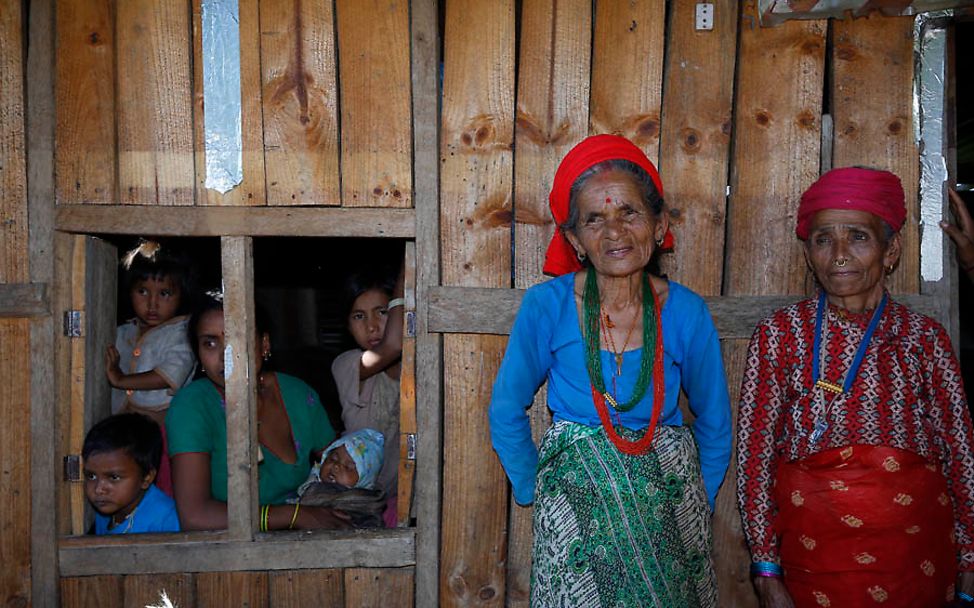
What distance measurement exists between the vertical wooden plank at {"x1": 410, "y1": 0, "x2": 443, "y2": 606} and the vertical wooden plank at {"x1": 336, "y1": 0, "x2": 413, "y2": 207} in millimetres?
47

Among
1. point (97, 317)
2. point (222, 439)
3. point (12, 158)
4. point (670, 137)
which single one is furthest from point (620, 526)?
point (12, 158)

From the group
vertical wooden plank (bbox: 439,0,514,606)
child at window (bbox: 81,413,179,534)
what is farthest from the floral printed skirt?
child at window (bbox: 81,413,179,534)

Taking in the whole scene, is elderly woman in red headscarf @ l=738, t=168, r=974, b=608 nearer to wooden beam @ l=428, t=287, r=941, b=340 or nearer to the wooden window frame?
wooden beam @ l=428, t=287, r=941, b=340

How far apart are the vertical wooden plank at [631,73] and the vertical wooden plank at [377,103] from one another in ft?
2.35

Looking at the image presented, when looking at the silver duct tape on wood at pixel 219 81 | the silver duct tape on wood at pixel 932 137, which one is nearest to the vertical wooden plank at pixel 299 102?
the silver duct tape on wood at pixel 219 81

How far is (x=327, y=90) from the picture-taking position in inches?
112

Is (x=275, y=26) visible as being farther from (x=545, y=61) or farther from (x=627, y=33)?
(x=627, y=33)

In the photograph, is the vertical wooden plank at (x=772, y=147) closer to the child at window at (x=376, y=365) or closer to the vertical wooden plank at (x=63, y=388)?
the child at window at (x=376, y=365)

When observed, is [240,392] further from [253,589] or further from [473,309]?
[473,309]

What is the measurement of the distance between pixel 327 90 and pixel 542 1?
2.82 feet

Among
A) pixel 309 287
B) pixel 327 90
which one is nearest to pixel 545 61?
pixel 327 90

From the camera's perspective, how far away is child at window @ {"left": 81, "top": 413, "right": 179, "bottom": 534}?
3.01 m

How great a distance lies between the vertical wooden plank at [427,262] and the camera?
111 inches

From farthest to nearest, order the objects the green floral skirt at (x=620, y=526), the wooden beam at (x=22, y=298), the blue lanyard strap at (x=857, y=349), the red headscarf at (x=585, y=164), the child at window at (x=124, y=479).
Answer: the child at window at (x=124, y=479)
the wooden beam at (x=22, y=298)
the blue lanyard strap at (x=857, y=349)
the red headscarf at (x=585, y=164)
the green floral skirt at (x=620, y=526)
